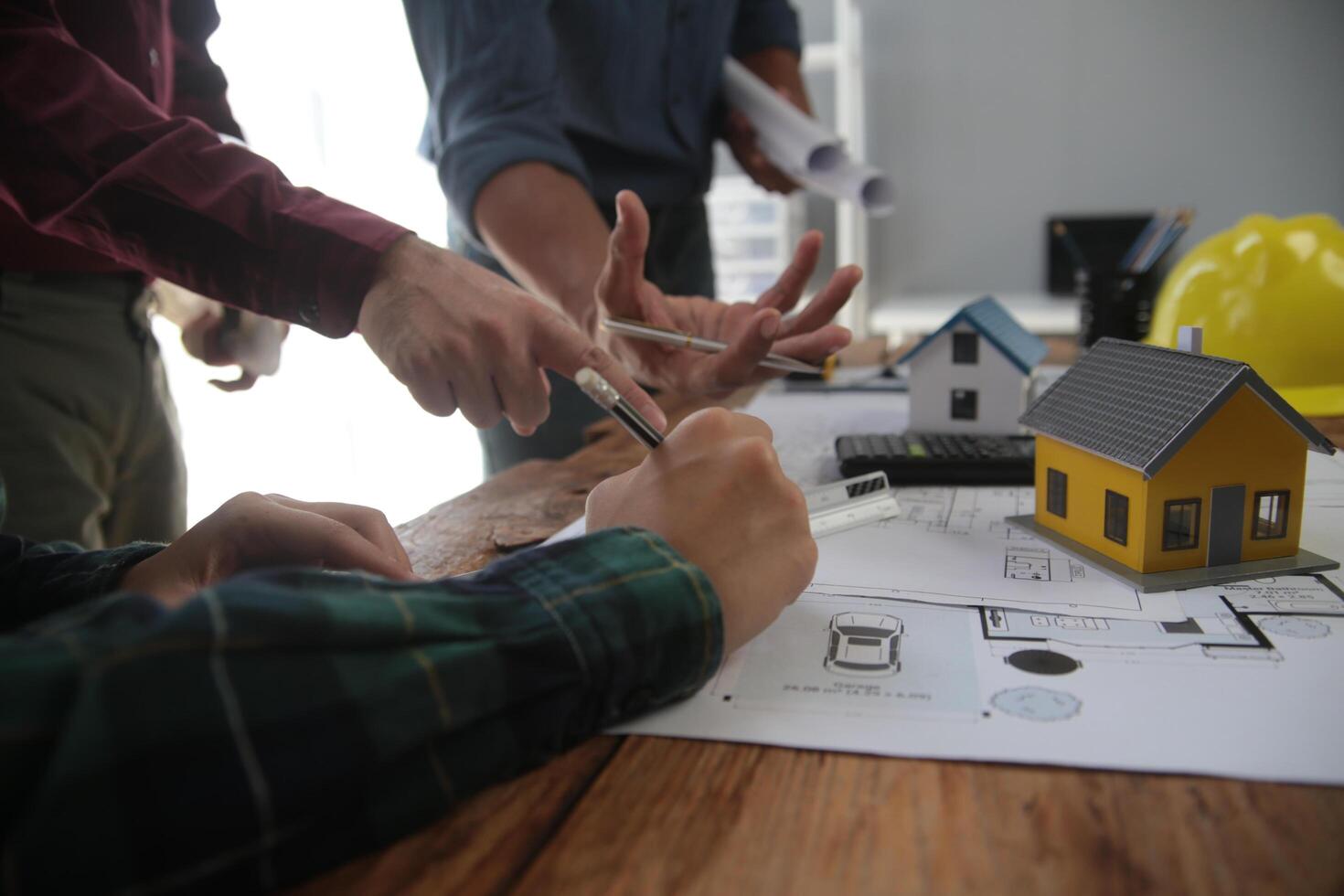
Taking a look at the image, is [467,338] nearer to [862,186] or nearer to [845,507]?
[845,507]

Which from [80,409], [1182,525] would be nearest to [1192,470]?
[1182,525]

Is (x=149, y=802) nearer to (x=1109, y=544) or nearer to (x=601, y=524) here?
(x=601, y=524)

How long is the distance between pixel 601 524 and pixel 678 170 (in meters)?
0.92

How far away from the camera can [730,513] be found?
467 mm

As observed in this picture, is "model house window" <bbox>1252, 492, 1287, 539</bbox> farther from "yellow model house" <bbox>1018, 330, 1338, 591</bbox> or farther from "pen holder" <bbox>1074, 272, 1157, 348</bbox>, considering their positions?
"pen holder" <bbox>1074, 272, 1157, 348</bbox>

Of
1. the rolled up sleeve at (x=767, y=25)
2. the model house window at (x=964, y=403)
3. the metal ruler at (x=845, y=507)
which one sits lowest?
the metal ruler at (x=845, y=507)

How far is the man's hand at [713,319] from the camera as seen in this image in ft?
2.82

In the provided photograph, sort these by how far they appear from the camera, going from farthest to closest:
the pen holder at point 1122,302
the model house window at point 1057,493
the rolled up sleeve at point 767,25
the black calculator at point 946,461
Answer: the rolled up sleeve at point 767,25 < the pen holder at point 1122,302 < the black calculator at point 946,461 < the model house window at point 1057,493

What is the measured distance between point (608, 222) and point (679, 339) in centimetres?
46

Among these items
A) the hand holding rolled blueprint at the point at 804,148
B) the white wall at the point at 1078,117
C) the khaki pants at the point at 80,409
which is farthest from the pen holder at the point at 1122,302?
the white wall at the point at 1078,117

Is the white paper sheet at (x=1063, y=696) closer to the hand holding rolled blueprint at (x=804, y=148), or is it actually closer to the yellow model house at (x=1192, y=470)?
the yellow model house at (x=1192, y=470)

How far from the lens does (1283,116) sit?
275 centimetres

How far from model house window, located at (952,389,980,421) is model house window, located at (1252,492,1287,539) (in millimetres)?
409

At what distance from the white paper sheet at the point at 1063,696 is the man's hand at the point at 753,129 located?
1029mm
